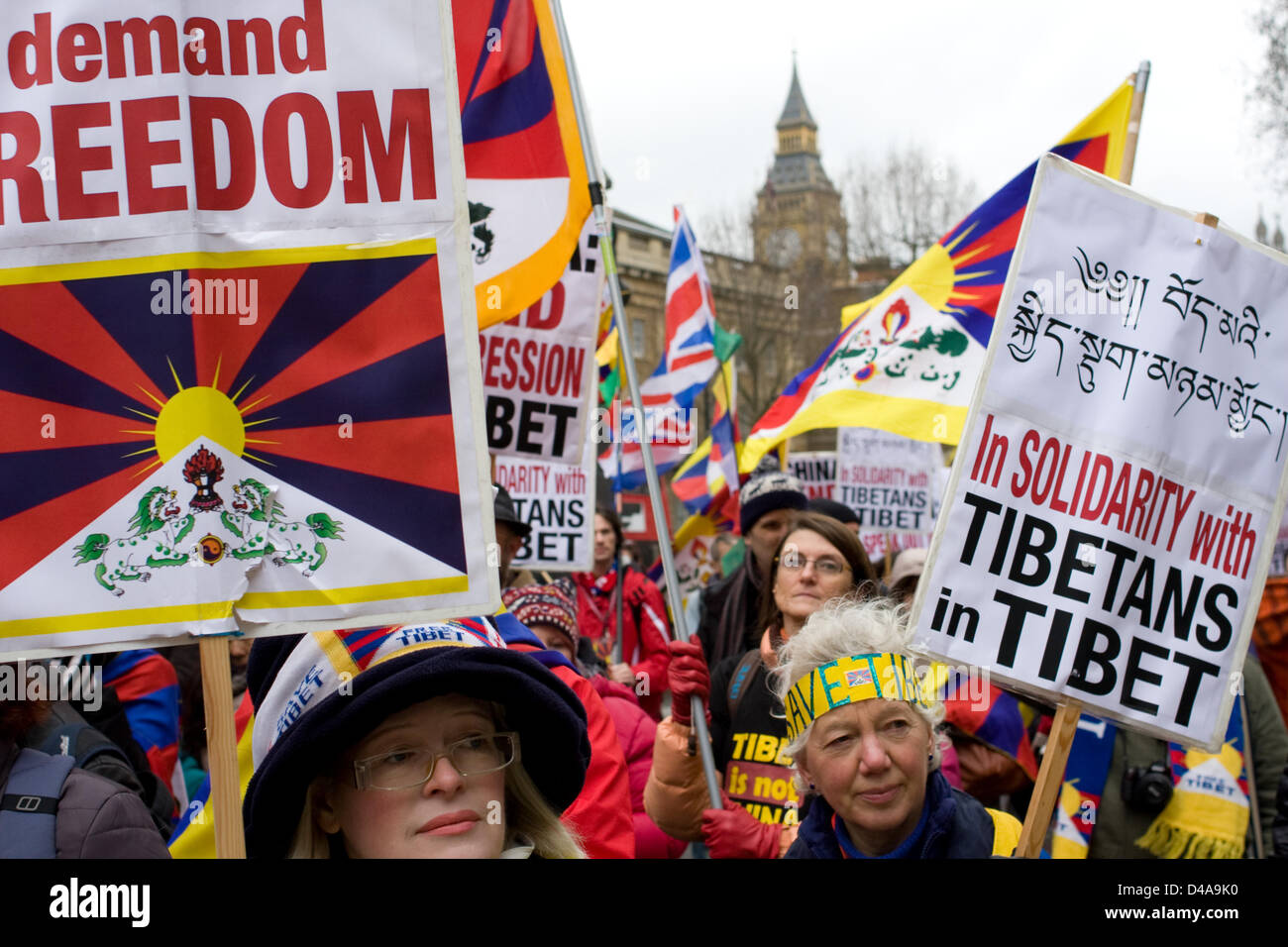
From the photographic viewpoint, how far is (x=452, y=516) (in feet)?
8.13

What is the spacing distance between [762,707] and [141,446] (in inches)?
94.0

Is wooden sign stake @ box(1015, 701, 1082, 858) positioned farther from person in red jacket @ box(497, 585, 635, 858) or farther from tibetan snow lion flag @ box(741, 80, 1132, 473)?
tibetan snow lion flag @ box(741, 80, 1132, 473)

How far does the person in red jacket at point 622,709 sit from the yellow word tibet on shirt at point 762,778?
348mm

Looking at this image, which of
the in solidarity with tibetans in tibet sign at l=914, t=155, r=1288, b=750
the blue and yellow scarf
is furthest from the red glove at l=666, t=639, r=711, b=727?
the blue and yellow scarf

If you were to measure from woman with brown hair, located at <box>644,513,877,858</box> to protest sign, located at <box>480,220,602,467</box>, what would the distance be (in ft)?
4.41

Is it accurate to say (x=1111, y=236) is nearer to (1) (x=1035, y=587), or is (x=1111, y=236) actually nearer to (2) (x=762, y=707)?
(1) (x=1035, y=587)

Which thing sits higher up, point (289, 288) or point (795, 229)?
point (795, 229)

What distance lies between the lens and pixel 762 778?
4152 millimetres

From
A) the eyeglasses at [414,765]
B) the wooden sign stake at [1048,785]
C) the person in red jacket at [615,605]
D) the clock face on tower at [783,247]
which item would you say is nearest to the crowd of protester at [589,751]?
the eyeglasses at [414,765]

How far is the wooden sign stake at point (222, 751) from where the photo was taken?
84.0 inches

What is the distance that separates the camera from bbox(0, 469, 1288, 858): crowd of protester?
2256mm

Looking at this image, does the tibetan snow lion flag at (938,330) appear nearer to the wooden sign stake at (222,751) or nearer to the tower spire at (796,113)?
the wooden sign stake at (222,751)
